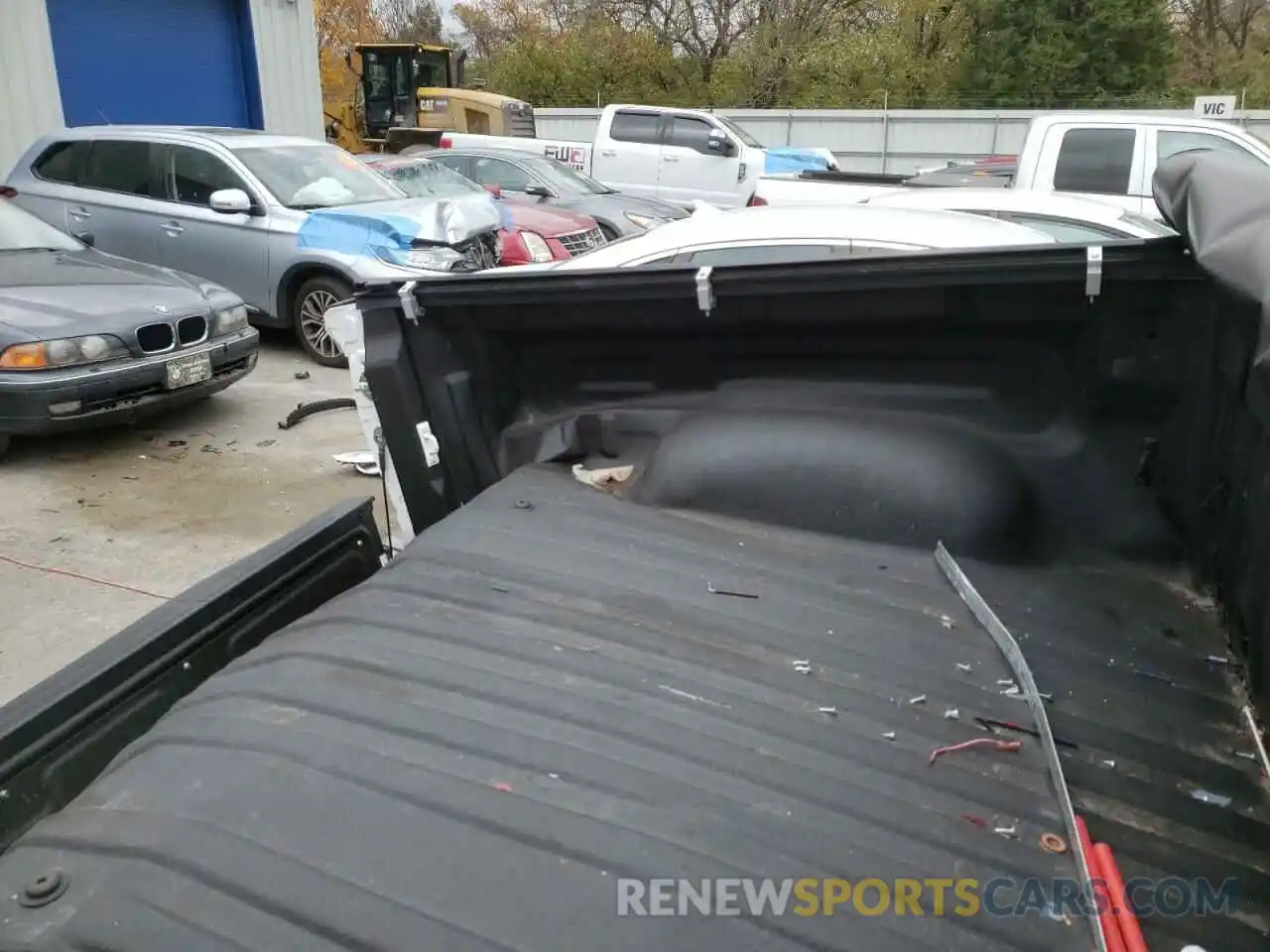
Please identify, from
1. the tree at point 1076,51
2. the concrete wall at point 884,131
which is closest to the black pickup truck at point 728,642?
the concrete wall at point 884,131

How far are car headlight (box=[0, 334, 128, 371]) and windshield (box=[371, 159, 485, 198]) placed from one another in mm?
5235

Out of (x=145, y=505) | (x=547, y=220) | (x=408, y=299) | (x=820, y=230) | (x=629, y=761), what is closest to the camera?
(x=629, y=761)

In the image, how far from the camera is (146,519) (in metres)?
5.32

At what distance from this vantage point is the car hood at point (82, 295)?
19.0ft

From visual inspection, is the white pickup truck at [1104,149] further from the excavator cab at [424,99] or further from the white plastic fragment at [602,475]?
the excavator cab at [424,99]

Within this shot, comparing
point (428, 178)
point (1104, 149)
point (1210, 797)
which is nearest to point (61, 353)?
point (1210, 797)

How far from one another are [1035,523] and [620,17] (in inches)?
1316

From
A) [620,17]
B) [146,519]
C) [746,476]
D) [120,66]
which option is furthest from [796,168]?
[620,17]

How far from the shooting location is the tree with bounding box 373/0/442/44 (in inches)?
1729

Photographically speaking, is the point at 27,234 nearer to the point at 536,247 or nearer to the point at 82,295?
the point at 82,295

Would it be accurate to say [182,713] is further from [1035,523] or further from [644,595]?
[1035,523]

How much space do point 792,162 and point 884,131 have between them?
294 inches

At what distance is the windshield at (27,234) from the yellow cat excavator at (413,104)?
13339 mm

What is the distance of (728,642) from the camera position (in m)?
2.07
